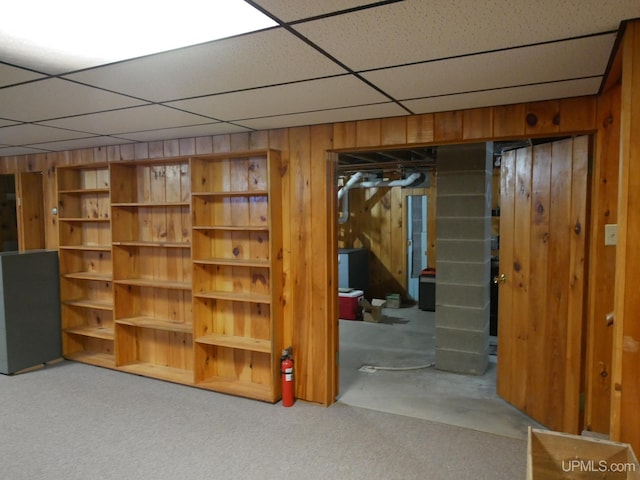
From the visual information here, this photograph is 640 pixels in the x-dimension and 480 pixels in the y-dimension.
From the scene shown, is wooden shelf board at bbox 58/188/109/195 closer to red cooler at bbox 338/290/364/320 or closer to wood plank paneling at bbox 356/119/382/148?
wood plank paneling at bbox 356/119/382/148

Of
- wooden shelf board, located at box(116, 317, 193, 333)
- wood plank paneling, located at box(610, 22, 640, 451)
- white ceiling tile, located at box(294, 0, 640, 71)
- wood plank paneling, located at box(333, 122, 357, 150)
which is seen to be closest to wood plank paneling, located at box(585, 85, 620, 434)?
wood plank paneling, located at box(610, 22, 640, 451)

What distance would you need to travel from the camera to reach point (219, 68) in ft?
5.92

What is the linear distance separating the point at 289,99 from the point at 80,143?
2.48 metres

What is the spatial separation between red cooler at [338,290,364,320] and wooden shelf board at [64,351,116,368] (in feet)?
10.7

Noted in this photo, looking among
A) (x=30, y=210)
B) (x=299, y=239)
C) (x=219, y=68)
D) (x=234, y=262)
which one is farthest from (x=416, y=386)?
(x=30, y=210)

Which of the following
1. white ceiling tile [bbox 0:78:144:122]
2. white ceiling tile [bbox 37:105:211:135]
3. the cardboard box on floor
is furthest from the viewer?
the cardboard box on floor

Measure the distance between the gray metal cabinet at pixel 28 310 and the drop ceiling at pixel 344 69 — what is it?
162cm

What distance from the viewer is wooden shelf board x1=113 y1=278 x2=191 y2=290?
12.0ft

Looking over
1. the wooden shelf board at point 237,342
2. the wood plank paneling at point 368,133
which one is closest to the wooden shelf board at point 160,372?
the wooden shelf board at point 237,342

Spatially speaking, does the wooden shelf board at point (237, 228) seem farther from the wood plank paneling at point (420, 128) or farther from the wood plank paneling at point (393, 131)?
the wood plank paneling at point (420, 128)

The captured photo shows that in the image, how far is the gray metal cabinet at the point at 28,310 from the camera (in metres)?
3.92

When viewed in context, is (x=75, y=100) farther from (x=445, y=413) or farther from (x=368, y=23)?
(x=445, y=413)

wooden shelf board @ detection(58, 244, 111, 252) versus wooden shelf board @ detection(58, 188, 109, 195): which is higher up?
wooden shelf board @ detection(58, 188, 109, 195)

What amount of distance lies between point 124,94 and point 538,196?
8.80ft
